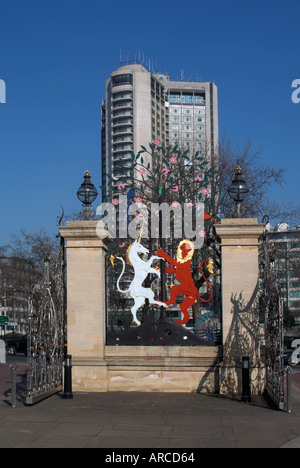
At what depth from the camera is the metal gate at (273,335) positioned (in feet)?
34.5

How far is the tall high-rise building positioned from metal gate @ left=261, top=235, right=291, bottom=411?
90.3m

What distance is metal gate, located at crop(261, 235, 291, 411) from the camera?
1052 centimetres

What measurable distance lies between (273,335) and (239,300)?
1.09 metres

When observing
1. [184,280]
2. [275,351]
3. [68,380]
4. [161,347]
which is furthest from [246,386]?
[68,380]

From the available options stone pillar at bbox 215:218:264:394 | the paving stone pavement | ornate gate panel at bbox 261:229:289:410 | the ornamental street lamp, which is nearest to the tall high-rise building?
the ornamental street lamp

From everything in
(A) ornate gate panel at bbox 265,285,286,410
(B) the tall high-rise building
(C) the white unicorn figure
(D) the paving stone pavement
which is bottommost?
(D) the paving stone pavement

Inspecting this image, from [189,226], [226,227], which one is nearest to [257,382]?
[226,227]

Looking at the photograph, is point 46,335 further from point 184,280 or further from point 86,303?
point 184,280

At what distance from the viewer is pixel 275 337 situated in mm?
11922

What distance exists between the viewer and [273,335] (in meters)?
12.2

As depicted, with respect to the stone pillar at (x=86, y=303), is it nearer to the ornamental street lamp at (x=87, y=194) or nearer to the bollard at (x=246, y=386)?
the ornamental street lamp at (x=87, y=194)

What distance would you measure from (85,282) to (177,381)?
318cm

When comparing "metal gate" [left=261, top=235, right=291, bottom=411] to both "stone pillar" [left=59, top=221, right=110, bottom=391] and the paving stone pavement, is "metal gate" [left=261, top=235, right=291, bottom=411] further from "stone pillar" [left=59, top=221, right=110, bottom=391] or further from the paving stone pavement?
"stone pillar" [left=59, top=221, right=110, bottom=391]

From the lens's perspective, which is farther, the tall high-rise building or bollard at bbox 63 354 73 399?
the tall high-rise building
